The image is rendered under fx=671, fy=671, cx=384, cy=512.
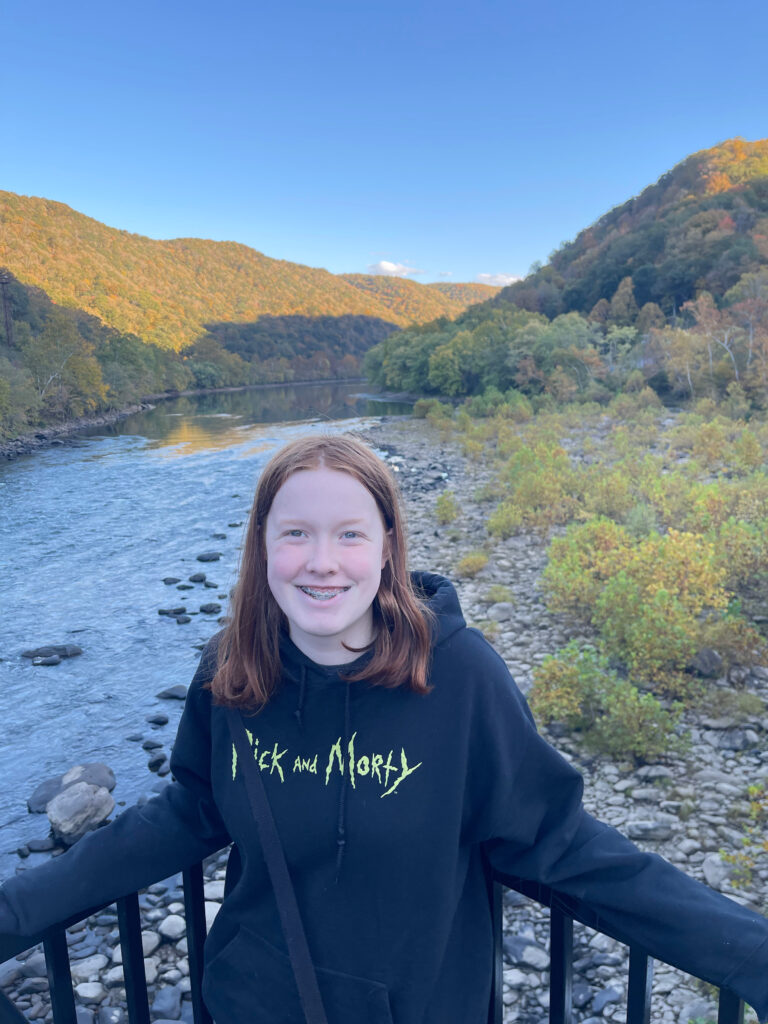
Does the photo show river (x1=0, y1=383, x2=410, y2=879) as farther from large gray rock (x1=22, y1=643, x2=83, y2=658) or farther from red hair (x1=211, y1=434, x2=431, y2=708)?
red hair (x1=211, y1=434, x2=431, y2=708)

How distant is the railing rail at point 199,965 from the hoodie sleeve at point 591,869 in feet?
0.13

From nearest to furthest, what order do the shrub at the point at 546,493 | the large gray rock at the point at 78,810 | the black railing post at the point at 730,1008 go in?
the black railing post at the point at 730,1008 → the large gray rock at the point at 78,810 → the shrub at the point at 546,493

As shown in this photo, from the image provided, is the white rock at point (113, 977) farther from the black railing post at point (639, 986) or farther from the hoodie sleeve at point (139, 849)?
the black railing post at point (639, 986)

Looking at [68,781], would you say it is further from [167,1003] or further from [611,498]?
[611,498]

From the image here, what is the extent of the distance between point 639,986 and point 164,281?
120m

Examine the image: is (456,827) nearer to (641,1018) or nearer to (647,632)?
(641,1018)

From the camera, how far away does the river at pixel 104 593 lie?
20.2ft

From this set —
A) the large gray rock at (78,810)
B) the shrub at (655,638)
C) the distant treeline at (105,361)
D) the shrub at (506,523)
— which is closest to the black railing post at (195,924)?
the large gray rock at (78,810)

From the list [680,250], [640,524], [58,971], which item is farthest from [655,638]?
[680,250]

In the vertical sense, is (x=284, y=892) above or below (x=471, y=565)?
above

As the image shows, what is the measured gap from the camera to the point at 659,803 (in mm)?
4316

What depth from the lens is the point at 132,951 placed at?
1.38 metres

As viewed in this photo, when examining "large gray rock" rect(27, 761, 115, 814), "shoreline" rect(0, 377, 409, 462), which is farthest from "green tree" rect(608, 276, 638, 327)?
"large gray rock" rect(27, 761, 115, 814)

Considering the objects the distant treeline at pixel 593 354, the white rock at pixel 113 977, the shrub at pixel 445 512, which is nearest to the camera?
the white rock at pixel 113 977
